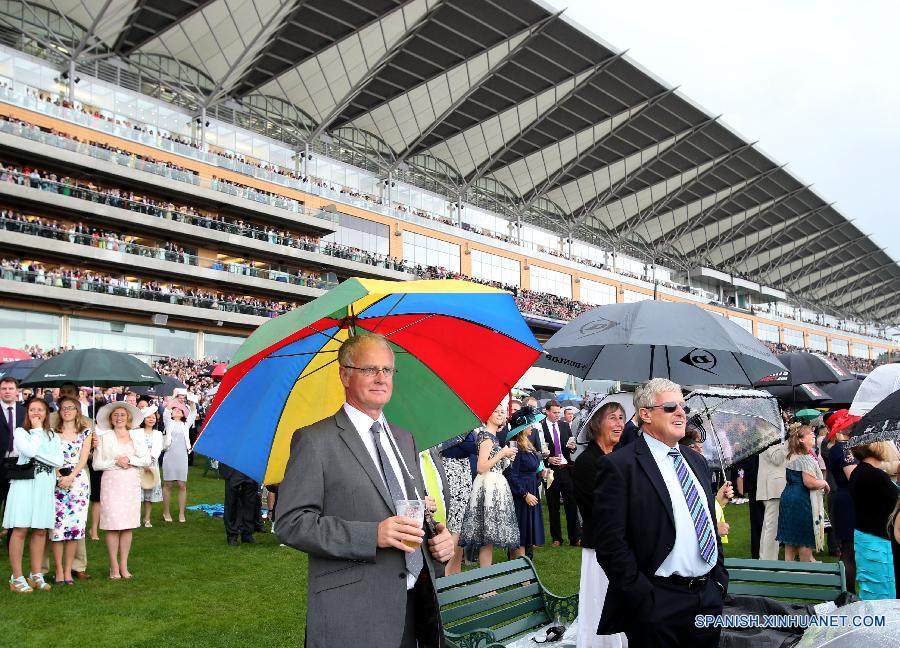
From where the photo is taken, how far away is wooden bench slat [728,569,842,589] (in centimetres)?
530

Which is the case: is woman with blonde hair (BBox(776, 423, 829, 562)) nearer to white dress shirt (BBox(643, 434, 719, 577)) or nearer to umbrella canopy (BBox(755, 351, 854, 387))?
umbrella canopy (BBox(755, 351, 854, 387))

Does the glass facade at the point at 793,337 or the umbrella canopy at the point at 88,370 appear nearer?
the umbrella canopy at the point at 88,370

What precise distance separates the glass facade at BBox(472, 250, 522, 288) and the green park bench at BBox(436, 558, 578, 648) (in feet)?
182

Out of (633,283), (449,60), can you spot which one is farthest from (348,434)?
(633,283)

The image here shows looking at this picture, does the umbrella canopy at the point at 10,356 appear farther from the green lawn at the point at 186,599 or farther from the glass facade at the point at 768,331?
the glass facade at the point at 768,331

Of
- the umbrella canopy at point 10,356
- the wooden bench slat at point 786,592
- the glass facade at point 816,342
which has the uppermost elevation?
the glass facade at point 816,342

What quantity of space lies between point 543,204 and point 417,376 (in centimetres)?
6812

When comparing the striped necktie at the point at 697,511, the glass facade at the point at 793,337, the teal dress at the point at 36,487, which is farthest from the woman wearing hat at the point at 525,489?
the glass facade at the point at 793,337

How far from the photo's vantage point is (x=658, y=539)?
3699 millimetres

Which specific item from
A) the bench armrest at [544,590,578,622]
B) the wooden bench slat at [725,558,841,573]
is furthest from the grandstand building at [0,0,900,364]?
the wooden bench slat at [725,558,841,573]

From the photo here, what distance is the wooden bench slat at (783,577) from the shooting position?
5302 mm

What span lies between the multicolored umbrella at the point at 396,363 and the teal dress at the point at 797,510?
6.19 m

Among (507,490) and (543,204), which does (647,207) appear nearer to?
(543,204)

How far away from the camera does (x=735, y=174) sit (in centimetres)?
6906
